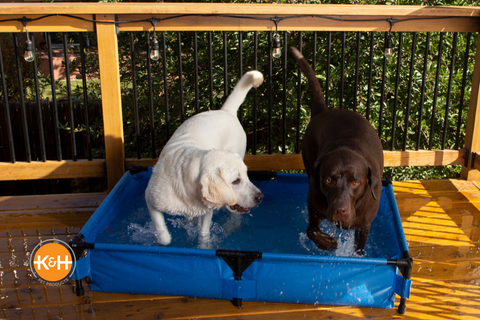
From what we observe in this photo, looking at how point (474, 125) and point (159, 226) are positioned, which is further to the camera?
point (474, 125)

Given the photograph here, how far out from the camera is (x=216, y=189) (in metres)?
2.18

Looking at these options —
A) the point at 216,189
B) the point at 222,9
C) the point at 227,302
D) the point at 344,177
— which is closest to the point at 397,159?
the point at 344,177

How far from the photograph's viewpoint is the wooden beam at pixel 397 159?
360 centimetres

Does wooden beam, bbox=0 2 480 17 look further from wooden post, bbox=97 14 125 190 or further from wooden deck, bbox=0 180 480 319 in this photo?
wooden deck, bbox=0 180 480 319

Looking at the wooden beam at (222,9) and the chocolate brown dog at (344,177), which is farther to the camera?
the wooden beam at (222,9)

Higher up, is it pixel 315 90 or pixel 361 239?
pixel 315 90

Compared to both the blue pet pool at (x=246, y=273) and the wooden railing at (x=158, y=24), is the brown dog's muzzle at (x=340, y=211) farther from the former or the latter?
the wooden railing at (x=158, y=24)

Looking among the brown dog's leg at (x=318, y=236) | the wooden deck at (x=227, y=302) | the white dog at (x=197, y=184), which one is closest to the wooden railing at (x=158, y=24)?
the wooden deck at (x=227, y=302)

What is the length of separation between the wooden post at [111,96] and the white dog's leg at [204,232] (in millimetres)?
1125

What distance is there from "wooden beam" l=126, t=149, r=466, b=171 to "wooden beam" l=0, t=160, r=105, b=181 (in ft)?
4.15

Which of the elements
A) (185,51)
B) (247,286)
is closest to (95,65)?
(185,51)

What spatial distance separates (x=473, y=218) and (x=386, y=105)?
1.73m

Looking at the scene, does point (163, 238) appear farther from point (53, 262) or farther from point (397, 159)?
point (397, 159)

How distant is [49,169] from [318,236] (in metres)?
2.17
